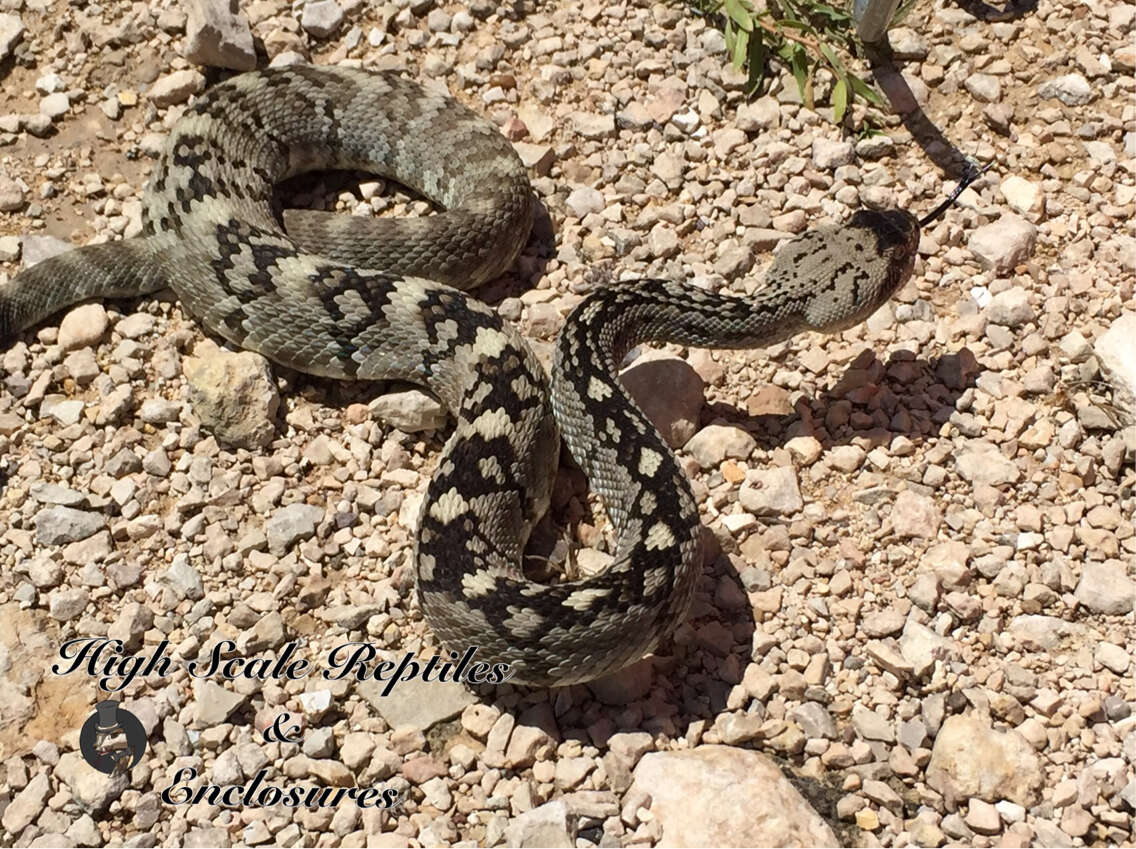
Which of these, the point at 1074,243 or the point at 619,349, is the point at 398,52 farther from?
the point at 1074,243

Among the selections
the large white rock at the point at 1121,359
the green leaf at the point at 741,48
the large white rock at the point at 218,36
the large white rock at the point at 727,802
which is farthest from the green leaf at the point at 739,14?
the large white rock at the point at 727,802

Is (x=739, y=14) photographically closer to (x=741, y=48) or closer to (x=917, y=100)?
(x=741, y=48)

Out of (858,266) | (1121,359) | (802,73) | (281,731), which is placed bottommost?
(281,731)

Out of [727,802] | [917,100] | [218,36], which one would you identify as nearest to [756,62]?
[917,100]

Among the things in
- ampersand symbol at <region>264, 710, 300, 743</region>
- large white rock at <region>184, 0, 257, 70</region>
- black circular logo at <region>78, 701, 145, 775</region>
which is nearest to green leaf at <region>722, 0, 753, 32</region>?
large white rock at <region>184, 0, 257, 70</region>

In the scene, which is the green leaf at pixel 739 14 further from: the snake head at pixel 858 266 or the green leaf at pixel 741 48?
the snake head at pixel 858 266

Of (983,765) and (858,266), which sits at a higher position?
(858,266)
